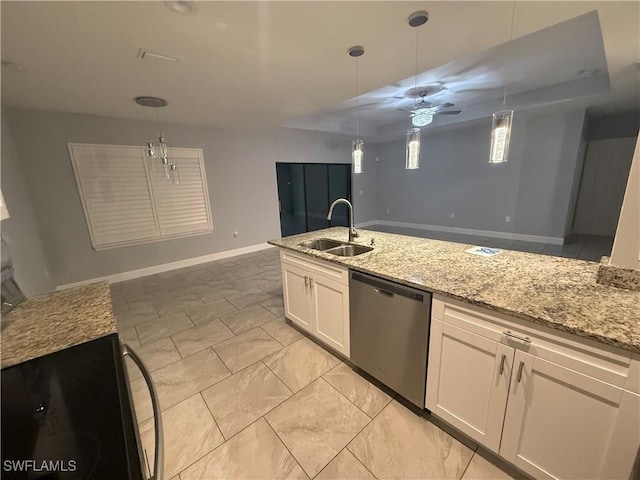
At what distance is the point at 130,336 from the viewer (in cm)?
264

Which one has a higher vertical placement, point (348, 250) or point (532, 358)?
point (348, 250)

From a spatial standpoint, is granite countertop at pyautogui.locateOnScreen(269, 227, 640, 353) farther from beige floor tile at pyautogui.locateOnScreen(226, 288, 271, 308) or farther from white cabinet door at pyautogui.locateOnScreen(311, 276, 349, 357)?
beige floor tile at pyautogui.locateOnScreen(226, 288, 271, 308)

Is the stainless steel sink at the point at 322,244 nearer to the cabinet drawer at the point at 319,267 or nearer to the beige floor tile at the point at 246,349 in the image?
the cabinet drawer at the point at 319,267

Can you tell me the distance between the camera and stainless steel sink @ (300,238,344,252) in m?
2.48

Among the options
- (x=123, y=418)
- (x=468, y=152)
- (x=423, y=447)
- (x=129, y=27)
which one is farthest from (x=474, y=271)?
(x=468, y=152)

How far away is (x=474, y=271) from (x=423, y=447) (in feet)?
3.51

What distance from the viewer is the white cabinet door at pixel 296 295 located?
2.32m

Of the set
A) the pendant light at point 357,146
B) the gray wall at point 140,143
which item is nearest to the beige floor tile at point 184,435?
the pendant light at point 357,146

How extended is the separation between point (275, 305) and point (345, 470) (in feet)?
6.52

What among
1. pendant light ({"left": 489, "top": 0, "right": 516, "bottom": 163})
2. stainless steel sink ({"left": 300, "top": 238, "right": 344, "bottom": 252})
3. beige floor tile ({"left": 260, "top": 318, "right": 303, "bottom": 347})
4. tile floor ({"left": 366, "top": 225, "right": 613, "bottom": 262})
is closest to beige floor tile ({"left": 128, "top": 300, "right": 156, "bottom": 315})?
beige floor tile ({"left": 260, "top": 318, "right": 303, "bottom": 347})

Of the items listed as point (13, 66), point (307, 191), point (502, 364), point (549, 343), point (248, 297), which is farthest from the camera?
point (307, 191)

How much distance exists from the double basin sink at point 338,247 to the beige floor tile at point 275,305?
986 millimetres

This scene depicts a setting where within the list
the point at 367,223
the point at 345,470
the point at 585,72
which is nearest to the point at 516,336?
the point at 345,470

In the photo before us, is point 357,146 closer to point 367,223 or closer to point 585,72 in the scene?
point 585,72
